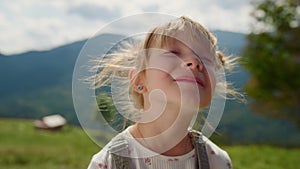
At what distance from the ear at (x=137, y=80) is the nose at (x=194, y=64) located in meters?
0.08

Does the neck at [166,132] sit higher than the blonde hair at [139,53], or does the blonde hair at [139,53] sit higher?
the blonde hair at [139,53]

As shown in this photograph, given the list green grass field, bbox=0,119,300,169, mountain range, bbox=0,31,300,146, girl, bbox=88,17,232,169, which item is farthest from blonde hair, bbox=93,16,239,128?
mountain range, bbox=0,31,300,146

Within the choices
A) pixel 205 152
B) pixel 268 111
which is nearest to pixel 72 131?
pixel 268 111

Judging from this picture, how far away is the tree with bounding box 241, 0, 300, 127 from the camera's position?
369 cm

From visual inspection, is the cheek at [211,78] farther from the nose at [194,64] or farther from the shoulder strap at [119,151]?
the shoulder strap at [119,151]

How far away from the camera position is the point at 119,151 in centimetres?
85

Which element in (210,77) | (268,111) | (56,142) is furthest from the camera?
(268,111)

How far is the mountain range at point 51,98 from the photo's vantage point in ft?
12.3

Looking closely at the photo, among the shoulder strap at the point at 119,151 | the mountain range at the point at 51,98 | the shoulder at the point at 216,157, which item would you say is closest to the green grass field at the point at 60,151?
the mountain range at the point at 51,98

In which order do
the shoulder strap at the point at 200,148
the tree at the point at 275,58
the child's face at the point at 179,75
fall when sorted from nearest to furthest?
the child's face at the point at 179,75
the shoulder strap at the point at 200,148
the tree at the point at 275,58

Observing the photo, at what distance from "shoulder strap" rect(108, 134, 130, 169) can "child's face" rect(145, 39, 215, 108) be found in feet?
0.34

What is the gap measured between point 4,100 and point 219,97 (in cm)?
329

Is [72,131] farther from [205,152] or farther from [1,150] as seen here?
[205,152]

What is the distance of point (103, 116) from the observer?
82cm
